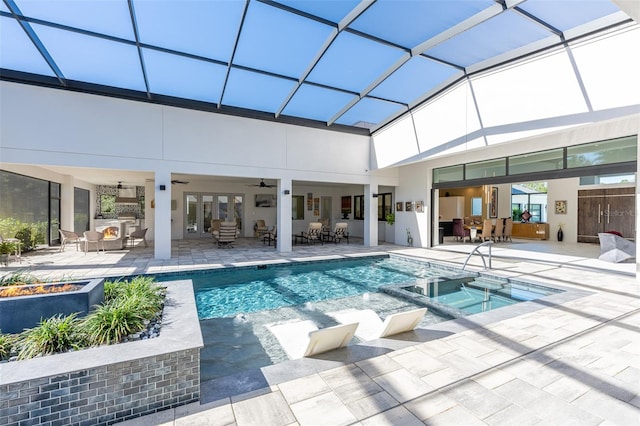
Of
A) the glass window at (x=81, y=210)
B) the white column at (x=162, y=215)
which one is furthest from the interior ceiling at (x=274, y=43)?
the glass window at (x=81, y=210)

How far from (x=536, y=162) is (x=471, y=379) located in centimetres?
758

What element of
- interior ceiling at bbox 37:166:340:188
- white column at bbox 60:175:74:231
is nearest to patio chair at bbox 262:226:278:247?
interior ceiling at bbox 37:166:340:188

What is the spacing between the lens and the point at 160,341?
2.41 meters

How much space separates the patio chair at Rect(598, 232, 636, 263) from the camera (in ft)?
26.6

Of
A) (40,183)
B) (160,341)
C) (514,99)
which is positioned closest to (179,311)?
(160,341)

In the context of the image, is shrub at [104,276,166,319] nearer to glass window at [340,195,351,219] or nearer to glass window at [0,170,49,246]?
glass window at [0,170,49,246]

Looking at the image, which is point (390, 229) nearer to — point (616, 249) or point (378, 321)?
point (616, 249)

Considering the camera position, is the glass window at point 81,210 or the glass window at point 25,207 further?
the glass window at point 81,210

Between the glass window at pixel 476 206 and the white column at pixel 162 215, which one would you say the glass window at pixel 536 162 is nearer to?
the glass window at pixel 476 206

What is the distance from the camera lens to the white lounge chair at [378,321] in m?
3.38

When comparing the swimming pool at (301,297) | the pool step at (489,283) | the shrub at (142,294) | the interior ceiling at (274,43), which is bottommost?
the swimming pool at (301,297)

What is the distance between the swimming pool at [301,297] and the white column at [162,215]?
2140mm

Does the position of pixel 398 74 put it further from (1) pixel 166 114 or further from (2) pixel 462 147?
(1) pixel 166 114

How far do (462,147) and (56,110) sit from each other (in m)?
10.6
